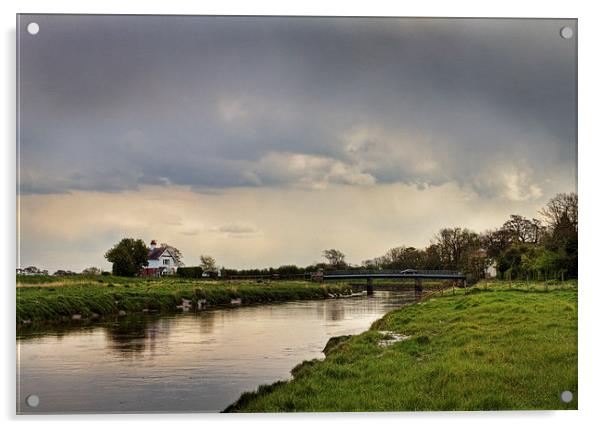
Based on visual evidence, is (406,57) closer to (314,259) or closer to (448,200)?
(448,200)

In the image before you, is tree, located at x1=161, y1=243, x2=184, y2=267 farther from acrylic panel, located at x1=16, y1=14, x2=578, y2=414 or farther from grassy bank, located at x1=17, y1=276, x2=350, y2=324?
grassy bank, located at x1=17, y1=276, x2=350, y2=324

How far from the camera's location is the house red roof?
550 centimetres

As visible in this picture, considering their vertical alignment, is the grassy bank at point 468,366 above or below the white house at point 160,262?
below

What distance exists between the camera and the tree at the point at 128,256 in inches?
211

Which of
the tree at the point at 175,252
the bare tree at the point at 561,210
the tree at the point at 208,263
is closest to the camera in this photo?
the bare tree at the point at 561,210

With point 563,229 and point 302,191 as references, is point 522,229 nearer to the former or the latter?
point 563,229

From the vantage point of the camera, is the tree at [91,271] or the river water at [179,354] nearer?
the river water at [179,354]

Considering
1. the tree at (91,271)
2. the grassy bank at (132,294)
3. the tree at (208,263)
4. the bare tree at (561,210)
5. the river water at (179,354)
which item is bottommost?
the river water at (179,354)

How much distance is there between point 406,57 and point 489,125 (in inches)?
37.7

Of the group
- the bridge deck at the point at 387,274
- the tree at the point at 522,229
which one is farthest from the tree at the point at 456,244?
the tree at the point at 522,229

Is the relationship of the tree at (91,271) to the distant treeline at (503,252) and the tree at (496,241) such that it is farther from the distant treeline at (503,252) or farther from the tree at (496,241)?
the tree at (496,241)

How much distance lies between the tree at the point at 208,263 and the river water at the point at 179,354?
2.44 ft

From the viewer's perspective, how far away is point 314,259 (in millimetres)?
5660
